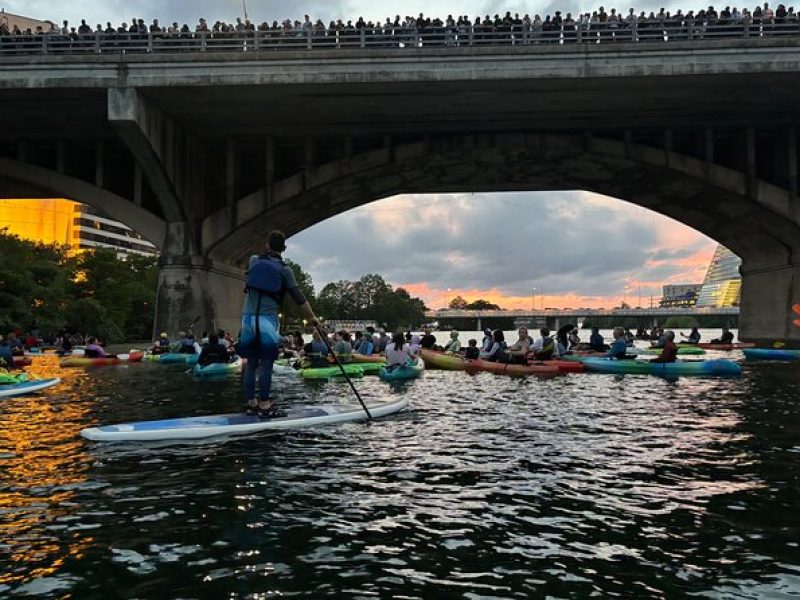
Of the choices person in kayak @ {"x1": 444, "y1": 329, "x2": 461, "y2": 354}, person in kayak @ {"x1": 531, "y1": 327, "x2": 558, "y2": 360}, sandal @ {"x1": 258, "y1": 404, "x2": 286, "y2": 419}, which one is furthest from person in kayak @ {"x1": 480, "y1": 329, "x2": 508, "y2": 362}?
sandal @ {"x1": 258, "y1": 404, "x2": 286, "y2": 419}

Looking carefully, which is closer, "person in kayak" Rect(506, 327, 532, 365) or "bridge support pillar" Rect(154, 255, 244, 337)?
"person in kayak" Rect(506, 327, 532, 365)

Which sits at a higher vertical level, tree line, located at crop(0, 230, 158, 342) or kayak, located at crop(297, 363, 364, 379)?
tree line, located at crop(0, 230, 158, 342)

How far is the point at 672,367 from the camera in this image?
795 inches

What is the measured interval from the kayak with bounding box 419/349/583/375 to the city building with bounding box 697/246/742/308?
142 meters

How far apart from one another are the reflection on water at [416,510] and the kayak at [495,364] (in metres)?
9.35

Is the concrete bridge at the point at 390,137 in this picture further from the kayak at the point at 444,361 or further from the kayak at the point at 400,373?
the kayak at the point at 400,373

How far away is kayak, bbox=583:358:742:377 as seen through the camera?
783 inches

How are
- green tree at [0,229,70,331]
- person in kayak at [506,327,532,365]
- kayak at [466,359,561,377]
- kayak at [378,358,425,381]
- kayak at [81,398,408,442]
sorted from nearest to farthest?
kayak at [81,398,408,442] < kayak at [378,358,425,381] < kayak at [466,359,561,377] < person in kayak at [506,327,532,365] < green tree at [0,229,70,331]

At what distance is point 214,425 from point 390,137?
2378 cm

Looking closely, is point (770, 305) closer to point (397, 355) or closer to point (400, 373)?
point (397, 355)

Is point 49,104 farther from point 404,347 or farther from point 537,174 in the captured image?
point 537,174

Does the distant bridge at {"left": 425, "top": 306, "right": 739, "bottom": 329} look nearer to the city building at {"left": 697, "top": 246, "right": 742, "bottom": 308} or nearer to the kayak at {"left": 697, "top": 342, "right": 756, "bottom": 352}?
the city building at {"left": 697, "top": 246, "right": 742, "bottom": 308}

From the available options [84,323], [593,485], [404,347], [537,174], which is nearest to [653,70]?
[537,174]

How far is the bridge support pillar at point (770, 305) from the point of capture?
34969 millimetres
